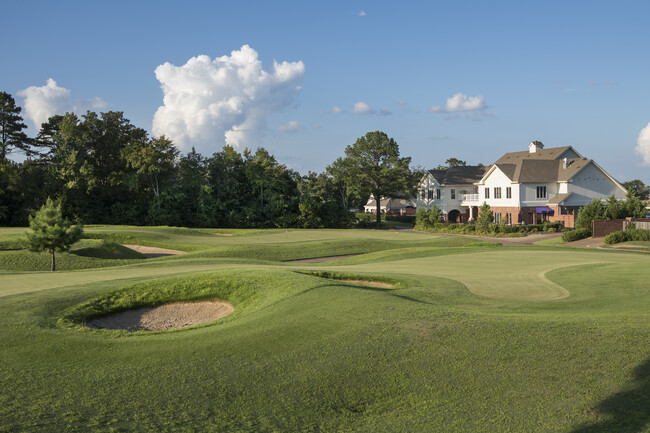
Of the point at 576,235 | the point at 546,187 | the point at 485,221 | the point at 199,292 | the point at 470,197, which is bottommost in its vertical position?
the point at 199,292

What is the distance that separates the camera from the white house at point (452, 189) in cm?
7894

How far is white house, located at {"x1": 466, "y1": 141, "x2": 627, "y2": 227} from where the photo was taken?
63375mm

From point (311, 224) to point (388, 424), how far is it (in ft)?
215

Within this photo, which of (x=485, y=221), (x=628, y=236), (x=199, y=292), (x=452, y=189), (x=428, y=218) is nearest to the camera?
(x=199, y=292)

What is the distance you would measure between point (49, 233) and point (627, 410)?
2715 cm

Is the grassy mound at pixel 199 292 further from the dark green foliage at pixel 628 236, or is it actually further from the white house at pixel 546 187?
the white house at pixel 546 187

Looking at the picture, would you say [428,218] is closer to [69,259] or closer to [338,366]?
[69,259]

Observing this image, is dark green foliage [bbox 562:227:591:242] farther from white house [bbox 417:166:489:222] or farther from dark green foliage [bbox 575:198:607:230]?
white house [bbox 417:166:489:222]

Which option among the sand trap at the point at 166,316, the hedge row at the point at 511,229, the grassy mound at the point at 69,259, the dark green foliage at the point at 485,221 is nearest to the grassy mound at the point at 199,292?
the sand trap at the point at 166,316

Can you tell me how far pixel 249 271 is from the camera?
1878cm

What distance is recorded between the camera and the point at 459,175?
8094 centimetres

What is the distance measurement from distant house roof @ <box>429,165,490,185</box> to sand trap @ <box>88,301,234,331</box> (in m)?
68.8

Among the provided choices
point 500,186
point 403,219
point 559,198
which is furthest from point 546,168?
point 403,219

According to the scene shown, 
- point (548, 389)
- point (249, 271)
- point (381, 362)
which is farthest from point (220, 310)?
point (548, 389)
